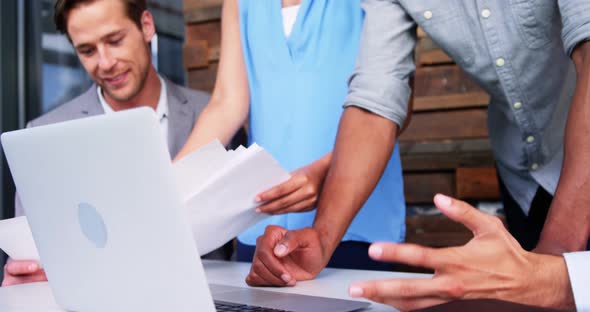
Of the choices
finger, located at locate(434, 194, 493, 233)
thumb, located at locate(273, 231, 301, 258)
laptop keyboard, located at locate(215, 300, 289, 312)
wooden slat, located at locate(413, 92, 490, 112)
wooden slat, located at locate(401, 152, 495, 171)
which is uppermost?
finger, located at locate(434, 194, 493, 233)

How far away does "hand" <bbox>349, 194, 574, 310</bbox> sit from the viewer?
0.74m

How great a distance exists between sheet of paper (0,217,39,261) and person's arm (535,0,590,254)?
81 cm

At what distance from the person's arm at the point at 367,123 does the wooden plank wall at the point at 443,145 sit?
129 centimetres

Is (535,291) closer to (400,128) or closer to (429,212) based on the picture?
(400,128)

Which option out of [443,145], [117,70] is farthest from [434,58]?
[117,70]

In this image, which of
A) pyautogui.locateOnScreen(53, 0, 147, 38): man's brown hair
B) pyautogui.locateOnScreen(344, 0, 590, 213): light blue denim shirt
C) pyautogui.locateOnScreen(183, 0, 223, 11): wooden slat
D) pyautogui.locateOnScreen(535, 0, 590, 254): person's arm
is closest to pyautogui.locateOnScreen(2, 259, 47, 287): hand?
pyautogui.locateOnScreen(344, 0, 590, 213): light blue denim shirt

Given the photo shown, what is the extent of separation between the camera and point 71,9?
2182 mm

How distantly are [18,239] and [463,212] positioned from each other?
31.5 inches

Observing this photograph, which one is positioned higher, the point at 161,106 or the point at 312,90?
the point at 312,90

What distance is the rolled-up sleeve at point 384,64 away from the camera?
1.37 metres

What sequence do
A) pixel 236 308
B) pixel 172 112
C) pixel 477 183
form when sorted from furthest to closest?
pixel 477 183 → pixel 172 112 → pixel 236 308

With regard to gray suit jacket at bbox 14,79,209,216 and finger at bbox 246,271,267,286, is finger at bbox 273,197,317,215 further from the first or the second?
gray suit jacket at bbox 14,79,209,216

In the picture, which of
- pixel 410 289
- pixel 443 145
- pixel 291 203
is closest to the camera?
pixel 410 289

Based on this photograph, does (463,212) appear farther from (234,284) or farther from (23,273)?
(23,273)
